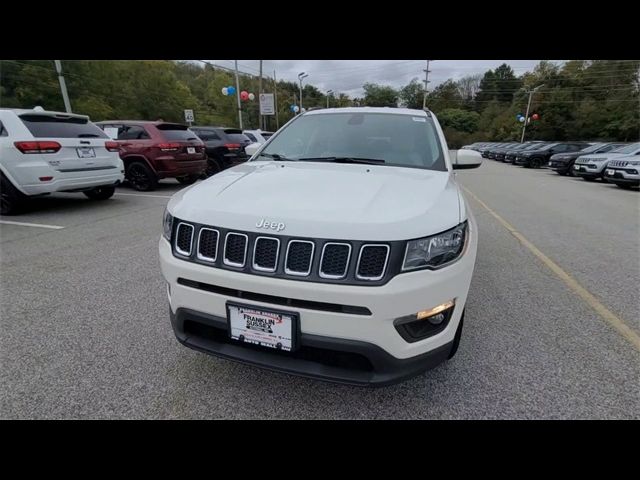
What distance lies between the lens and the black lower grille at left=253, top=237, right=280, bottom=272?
1.70 meters

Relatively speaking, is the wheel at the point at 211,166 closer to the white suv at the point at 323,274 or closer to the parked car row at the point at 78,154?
the parked car row at the point at 78,154

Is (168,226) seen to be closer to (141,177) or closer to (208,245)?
(208,245)

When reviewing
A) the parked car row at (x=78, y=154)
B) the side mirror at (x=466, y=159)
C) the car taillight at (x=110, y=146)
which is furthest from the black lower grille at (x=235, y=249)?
the car taillight at (x=110, y=146)

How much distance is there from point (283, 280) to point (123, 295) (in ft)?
8.11

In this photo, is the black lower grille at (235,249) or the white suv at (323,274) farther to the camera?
the black lower grille at (235,249)

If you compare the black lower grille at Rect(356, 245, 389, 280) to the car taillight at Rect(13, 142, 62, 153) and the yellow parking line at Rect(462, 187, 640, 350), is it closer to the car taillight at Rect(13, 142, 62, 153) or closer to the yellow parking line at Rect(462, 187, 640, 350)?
the yellow parking line at Rect(462, 187, 640, 350)

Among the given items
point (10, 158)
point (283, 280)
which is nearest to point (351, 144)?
point (283, 280)

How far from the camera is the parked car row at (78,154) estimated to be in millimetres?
5773

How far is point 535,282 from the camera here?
12.6ft

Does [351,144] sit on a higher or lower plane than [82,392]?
higher

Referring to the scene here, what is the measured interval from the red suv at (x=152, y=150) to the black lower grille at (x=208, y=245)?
793cm
